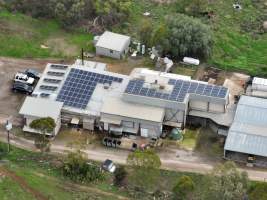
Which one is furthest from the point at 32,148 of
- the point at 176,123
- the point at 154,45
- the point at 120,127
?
the point at 154,45

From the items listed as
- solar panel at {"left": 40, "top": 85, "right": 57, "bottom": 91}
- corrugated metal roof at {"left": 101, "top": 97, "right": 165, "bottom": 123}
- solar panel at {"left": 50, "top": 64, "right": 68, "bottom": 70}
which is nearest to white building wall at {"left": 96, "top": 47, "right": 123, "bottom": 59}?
solar panel at {"left": 50, "top": 64, "right": 68, "bottom": 70}

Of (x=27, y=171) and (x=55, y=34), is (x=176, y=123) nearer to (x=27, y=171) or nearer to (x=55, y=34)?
(x=27, y=171)

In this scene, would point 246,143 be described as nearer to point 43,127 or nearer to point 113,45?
point 43,127

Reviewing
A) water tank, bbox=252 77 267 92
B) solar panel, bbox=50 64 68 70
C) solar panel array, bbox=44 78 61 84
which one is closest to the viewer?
solar panel array, bbox=44 78 61 84

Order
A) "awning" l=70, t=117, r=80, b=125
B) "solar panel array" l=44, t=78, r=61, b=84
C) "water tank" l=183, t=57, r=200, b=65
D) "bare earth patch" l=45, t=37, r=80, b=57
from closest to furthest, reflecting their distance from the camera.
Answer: "awning" l=70, t=117, r=80, b=125, "solar panel array" l=44, t=78, r=61, b=84, "water tank" l=183, t=57, r=200, b=65, "bare earth patch" l=45, t=37, r=80, b=57

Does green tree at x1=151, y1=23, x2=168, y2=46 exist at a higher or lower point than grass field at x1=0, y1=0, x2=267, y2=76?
higher

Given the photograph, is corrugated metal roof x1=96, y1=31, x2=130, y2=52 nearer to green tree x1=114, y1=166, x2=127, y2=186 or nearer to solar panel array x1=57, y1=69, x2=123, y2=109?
solar panel array x1=57, y1=69, x2=123, y2=109

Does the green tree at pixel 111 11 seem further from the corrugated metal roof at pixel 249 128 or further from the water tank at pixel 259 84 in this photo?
the corrugated metal roof at pixel 249 128
